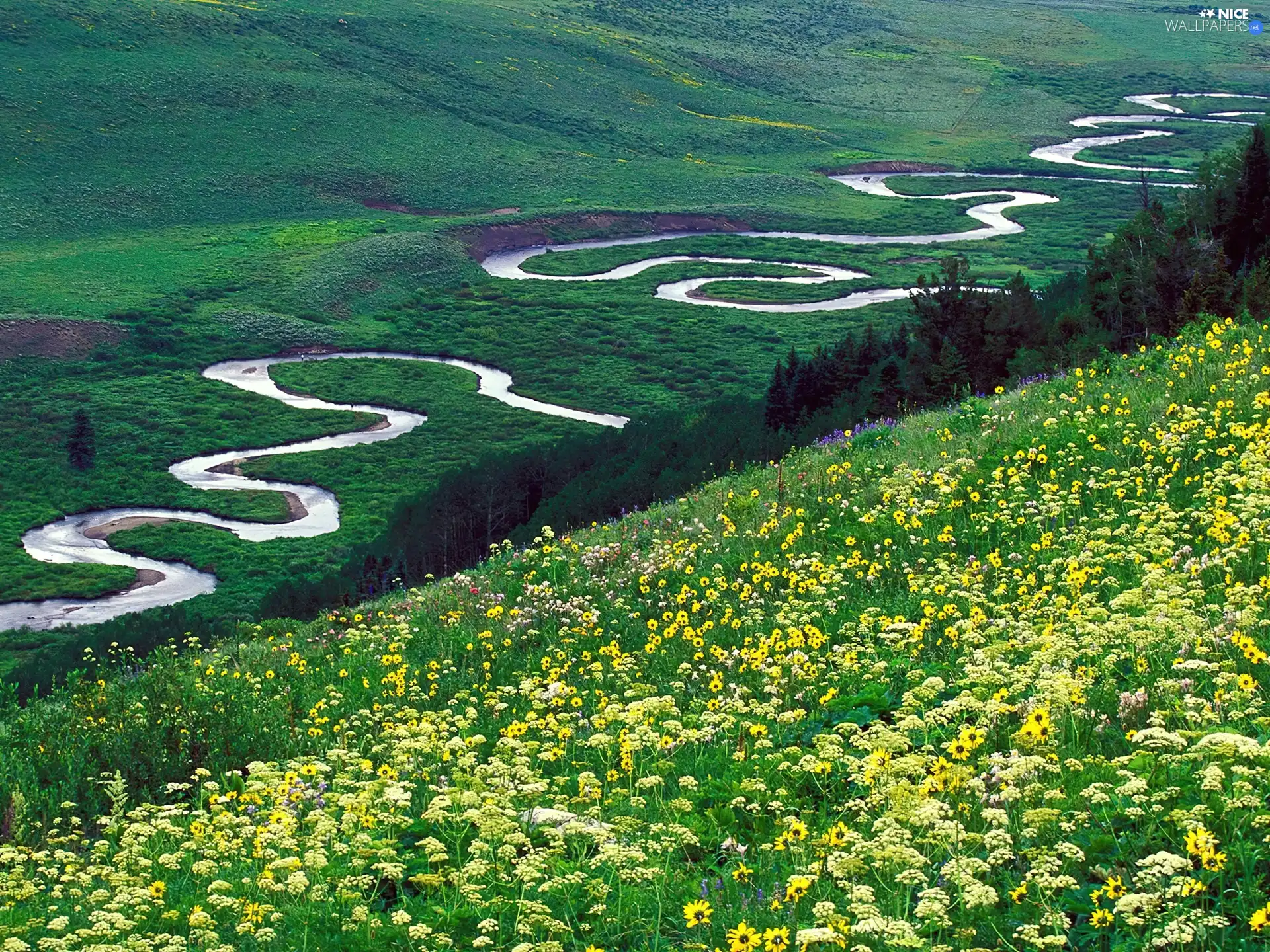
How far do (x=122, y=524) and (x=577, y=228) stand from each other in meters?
85.9

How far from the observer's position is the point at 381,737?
410 inches

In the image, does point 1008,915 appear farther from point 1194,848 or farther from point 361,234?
point 361,234

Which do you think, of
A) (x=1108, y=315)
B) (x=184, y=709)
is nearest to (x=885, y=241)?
(x=1108, y=315)

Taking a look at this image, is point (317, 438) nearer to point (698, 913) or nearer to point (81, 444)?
point (81, 444)

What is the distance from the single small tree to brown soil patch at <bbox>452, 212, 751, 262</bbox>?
6261 cm

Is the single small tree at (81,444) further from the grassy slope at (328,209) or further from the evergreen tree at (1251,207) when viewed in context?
the evergreen tree at (1251,207)

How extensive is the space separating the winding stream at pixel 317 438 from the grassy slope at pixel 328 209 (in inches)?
59.5

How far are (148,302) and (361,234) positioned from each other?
30873 mm

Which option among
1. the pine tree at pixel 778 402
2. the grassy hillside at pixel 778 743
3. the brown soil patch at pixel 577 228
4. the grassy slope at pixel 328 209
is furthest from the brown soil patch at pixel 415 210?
the grassy hillside at pixel 778 743

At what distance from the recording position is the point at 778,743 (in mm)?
8617

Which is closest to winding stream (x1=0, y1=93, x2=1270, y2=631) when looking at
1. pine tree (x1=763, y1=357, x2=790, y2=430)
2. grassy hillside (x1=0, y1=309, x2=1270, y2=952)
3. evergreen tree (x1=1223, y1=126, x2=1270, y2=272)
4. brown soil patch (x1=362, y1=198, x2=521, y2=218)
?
brown soil patch (x1=362, y1=198, x2=521, y2=218)

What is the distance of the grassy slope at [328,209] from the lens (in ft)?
291

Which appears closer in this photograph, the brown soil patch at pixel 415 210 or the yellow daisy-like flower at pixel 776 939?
the yellow daisy-like flower at pixel 776 939

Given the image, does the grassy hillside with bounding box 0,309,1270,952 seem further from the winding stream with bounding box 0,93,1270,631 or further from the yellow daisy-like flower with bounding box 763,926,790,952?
the winding stream with bounding box 0,93,1270,631
